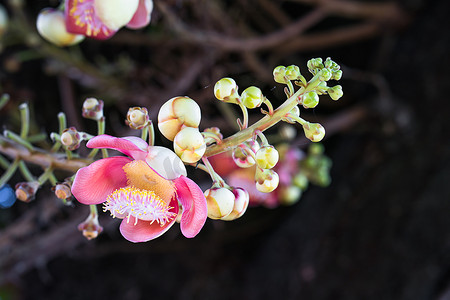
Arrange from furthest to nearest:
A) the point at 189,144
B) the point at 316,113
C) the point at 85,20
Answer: the point at 316,113 → the point at 85,20 → the point at 189,144

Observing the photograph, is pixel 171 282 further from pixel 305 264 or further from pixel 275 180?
pixel 275 180

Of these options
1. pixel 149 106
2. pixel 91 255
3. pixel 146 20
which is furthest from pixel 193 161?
pixel 91 255

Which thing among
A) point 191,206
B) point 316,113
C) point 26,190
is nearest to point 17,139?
point 26,190

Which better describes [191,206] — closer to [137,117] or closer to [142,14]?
[137,117]

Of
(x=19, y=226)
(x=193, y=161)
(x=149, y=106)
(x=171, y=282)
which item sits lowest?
(x=171, y=282)

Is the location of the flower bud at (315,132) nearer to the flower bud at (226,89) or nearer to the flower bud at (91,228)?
the flower bud at (226,89)

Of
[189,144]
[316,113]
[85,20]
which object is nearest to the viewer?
[189,144]

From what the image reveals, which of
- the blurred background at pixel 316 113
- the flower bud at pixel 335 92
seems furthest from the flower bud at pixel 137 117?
the blurred background at pixel 316 113

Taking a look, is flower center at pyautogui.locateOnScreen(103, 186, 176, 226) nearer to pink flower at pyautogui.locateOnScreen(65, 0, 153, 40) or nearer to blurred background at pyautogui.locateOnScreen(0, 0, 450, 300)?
pink flower at pyautogui.locateOnScreen(65, 0, 153, 40)
